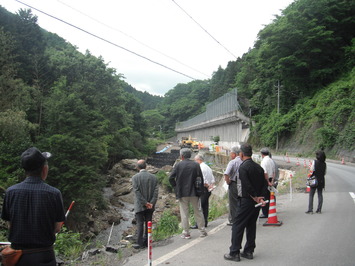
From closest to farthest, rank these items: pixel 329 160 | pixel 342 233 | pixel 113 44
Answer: pixel 342 233 < pixel 113 44 < pixel 329 160

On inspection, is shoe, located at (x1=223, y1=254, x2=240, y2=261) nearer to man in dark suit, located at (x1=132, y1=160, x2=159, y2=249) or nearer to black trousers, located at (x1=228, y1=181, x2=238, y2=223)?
black trousers, located at (x1=228, y1=181, x2=238, y2=223)

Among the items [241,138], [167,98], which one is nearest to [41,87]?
[241,138]

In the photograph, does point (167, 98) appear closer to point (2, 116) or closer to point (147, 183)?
point (2, 116)

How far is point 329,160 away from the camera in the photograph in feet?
92.1

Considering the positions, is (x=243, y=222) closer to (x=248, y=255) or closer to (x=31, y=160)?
(x=248, y=255)

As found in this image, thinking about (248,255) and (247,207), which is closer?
(247,207)

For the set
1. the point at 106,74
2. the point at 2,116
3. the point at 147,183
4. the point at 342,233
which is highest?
the point at 106,74

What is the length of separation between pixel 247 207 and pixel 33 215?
3.48 metres

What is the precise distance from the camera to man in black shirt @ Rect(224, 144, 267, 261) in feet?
16.8

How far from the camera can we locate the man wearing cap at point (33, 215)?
3.00 meters

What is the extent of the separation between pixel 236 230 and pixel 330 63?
40.4m

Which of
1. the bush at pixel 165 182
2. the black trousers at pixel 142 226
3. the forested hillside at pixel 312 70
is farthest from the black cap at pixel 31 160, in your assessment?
the bush at pixel 165 182

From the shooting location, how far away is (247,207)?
5.16m

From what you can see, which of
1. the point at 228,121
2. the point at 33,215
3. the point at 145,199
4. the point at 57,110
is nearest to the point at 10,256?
the point at 33,215
